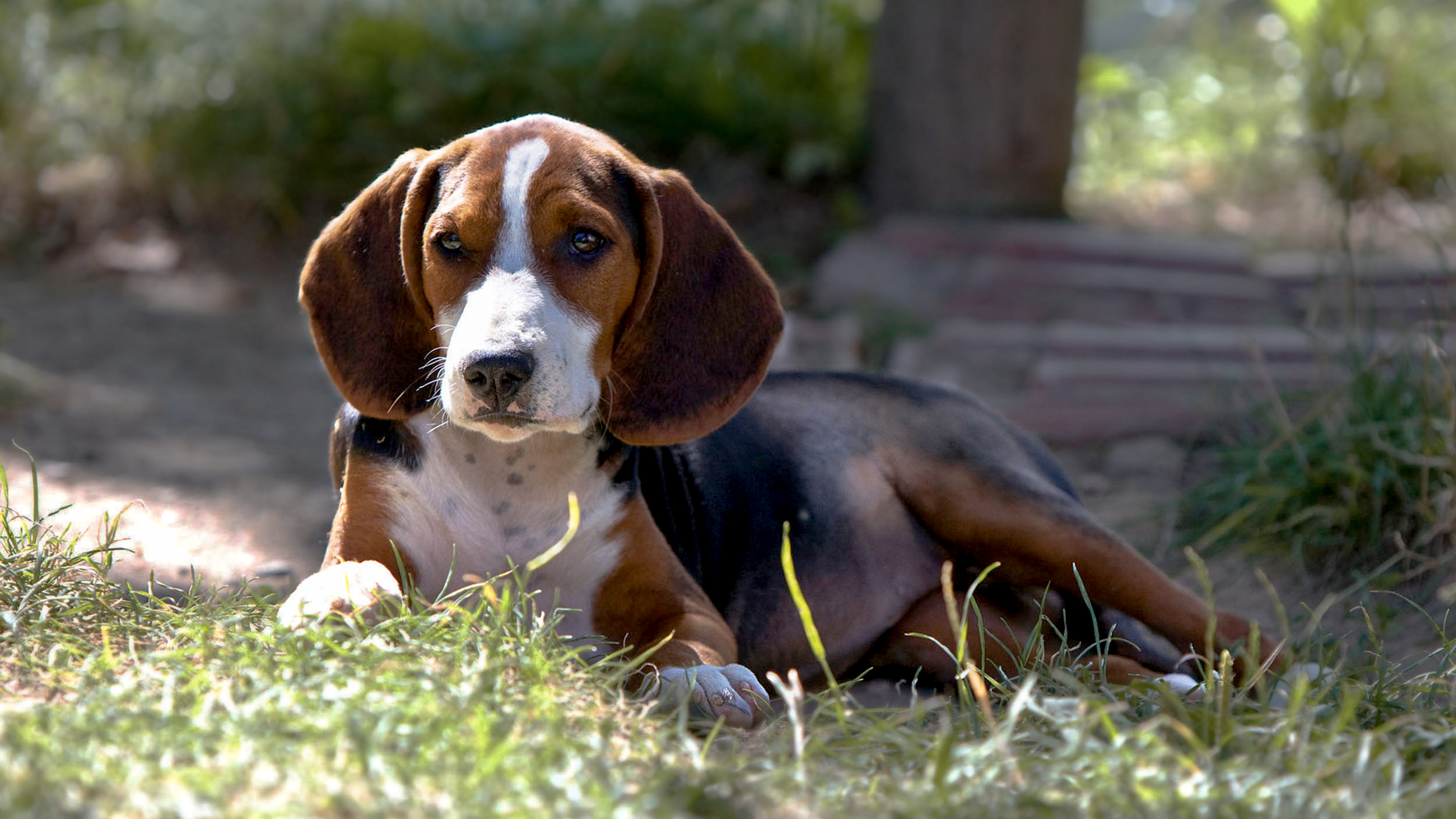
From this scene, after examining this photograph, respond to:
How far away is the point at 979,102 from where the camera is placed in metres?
7.55

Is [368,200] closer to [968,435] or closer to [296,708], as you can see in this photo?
[296,708]

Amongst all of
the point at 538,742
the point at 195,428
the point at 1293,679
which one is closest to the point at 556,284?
the point at 538,742

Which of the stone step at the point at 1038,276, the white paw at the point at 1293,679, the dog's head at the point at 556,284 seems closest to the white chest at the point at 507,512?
the dog's head at the point at 556,284

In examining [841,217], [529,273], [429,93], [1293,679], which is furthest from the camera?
[429,93]

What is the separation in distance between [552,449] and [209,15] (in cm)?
693

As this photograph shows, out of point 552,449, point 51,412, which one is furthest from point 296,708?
point 51,412

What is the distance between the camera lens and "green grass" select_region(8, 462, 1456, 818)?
81.2 inches

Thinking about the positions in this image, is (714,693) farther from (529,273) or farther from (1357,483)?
(1357,483)

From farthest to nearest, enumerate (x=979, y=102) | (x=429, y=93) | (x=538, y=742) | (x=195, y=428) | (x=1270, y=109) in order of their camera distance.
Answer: (x=1270, y=109) < (x=429, y=93) < (x=979, y=102) < (x=195, y=428) < (x=538, y=742)

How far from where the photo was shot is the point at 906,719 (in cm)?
261

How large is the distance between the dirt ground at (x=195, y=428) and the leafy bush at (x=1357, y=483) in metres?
0.14

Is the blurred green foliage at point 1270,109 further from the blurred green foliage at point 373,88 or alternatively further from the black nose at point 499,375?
the black nose at point 499,375

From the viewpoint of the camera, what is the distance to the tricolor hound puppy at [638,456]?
9.70ft

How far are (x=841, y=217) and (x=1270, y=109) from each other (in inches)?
179
